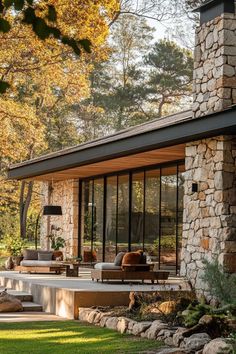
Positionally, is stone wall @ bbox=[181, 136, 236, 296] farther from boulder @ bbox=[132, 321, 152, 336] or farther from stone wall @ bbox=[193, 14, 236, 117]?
boulder @ bbox=[132, 321, 152, 336]

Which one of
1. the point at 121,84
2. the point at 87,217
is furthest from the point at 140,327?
the point at 121,84

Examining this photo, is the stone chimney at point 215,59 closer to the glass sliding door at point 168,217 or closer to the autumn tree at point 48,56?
the autumn tree at point 48,56

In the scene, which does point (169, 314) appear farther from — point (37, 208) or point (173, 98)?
point (173, 98)

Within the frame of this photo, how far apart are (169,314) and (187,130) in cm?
334

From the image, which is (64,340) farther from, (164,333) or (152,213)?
(152,213)

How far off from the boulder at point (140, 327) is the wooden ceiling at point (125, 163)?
4.84m

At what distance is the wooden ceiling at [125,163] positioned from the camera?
15469 millimetres

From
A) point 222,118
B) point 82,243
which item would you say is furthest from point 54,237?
point 222,118

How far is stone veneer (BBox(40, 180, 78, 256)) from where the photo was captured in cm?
2277

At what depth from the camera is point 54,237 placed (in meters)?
23.6

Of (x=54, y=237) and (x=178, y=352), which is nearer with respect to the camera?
(x=178, y=352)

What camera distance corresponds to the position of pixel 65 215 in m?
23.4

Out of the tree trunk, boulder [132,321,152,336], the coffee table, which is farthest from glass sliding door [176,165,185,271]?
the tree trunk

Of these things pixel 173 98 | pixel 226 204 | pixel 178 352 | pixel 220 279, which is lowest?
pixel 178 352
